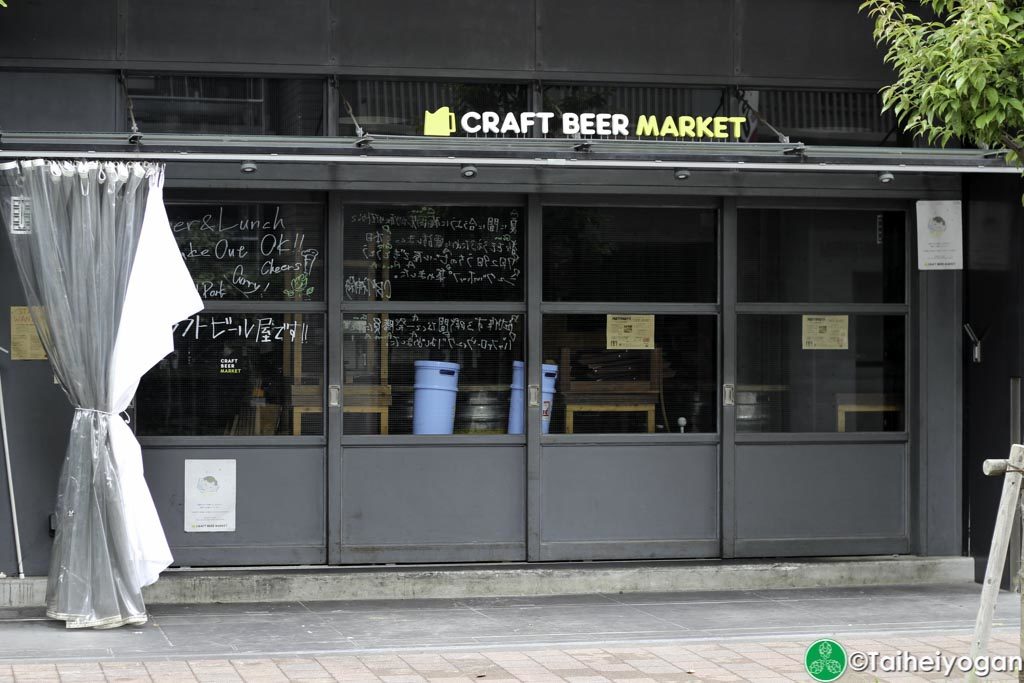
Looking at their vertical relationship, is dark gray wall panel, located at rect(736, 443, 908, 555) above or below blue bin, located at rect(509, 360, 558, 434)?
below

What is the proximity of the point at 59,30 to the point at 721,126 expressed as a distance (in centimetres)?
469

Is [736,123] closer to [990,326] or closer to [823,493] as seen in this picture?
[990,326]

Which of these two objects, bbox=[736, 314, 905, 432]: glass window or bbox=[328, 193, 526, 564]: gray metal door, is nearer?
bbox=[328, 193, 526, 564]: gray metal door

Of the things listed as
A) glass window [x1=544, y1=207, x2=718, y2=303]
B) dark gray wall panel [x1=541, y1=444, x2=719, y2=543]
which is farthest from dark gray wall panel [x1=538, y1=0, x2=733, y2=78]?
dark gray wall panel [x1=541, y1=444, x2=719, y2=543]

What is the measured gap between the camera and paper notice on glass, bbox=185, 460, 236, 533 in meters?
9.16

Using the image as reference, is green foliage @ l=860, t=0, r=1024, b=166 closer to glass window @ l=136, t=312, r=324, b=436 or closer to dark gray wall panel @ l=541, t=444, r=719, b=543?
dark gray wall panel @ l=541, t=444, r=719, b=543

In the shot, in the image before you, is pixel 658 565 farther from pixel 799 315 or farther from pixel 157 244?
pixel 157 244

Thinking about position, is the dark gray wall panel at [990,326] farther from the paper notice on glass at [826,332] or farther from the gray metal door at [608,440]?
the gray metal door at [608,440]

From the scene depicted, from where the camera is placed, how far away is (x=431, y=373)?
31.1 ft

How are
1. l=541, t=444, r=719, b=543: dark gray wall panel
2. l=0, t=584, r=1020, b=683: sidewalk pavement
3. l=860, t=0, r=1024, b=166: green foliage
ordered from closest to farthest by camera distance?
l=860, t=0, r=1024, b=166: green foliage → l=0, t=584, r=1020, b=683: sidewalk pavement → l=541, t=444, r=719, b=543: dark gray wall panel

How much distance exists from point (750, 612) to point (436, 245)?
11.0 ft

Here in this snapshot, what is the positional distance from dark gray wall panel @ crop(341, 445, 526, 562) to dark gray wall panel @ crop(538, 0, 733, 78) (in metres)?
2.87

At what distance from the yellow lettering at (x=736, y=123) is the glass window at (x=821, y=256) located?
22.7 inches

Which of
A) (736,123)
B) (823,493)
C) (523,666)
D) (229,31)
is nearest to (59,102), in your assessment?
(229,31)
